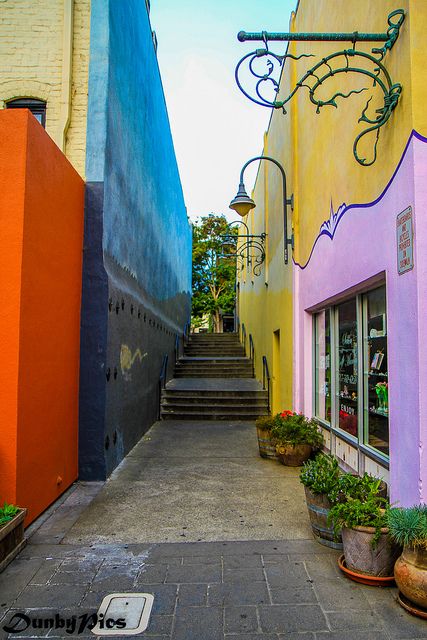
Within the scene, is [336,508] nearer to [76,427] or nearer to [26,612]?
[26,612]

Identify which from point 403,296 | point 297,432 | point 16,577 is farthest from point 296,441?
point 16,577

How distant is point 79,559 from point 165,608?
990 millimetres

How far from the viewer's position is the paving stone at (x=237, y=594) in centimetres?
289

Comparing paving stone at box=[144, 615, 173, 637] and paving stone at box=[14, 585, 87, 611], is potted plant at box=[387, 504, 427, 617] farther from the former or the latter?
paving stone at box=[14, 585, 87, 611]

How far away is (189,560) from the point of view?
3488 millimetres

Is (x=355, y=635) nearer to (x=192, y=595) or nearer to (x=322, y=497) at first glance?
(x=192, y=595)

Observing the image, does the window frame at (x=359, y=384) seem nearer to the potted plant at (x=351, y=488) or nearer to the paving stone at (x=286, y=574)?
the potted plant at (x=351, y=488)

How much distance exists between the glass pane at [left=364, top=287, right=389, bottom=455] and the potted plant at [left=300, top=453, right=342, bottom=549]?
2.31ft

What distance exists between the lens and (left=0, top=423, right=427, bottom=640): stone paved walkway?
8.68 ft

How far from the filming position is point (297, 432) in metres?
6.17

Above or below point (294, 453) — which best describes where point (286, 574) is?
below

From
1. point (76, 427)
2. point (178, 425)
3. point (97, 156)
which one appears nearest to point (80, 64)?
point (97, 156)

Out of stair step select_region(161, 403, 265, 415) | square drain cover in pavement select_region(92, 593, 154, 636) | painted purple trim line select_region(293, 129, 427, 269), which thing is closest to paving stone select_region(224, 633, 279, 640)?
square drain cover in pavement select_region(92, 593, 154, 636)

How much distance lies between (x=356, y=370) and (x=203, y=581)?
8.82 feet
